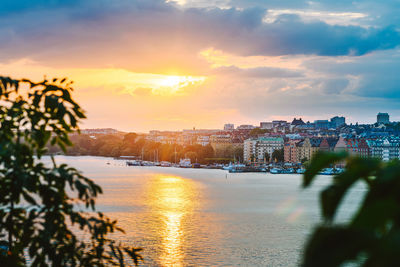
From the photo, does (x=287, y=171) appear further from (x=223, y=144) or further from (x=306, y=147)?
(x=223, y=144)

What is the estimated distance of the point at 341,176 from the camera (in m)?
0.84

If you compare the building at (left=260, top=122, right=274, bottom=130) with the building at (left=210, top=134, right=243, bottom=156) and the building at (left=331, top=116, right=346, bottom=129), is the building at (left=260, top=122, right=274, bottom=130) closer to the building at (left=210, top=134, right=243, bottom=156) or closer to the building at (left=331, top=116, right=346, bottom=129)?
the building at (left=331, top=116, right=346, bottom=129)

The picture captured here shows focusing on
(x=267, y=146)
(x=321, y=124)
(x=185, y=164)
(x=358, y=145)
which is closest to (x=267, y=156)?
(x=267, y=146)

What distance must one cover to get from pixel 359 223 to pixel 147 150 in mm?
92200

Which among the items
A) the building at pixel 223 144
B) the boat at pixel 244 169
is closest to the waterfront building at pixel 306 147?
the boat at pixel 244 169

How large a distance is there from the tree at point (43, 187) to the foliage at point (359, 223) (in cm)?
132

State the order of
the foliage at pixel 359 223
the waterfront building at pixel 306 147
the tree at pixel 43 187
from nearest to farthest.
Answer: the foliage at pixel 359 223 < the tree at pixel 43 187 < the waterfront building at pixel 306 147

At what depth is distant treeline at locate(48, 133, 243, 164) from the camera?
8100cm

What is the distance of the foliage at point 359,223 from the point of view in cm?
67

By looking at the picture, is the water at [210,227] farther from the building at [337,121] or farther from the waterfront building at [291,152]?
the building at [337,121]

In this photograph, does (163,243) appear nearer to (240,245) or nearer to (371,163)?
(240,245)

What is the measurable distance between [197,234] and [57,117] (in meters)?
15.4

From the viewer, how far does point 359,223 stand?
28.4 inches

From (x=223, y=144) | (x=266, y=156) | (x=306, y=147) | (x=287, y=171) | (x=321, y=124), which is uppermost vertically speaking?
(x=321, y=124)
